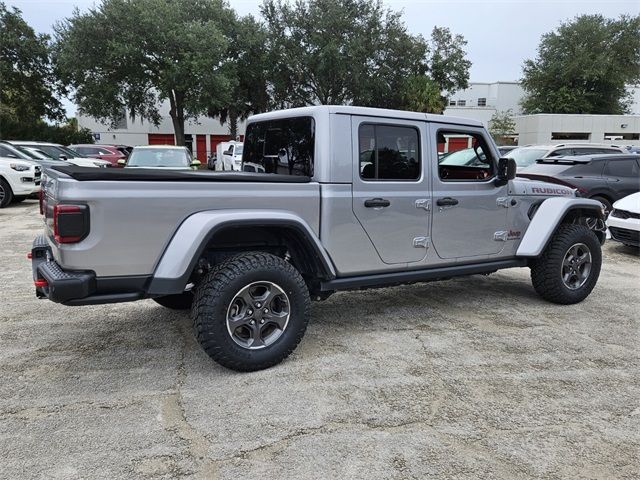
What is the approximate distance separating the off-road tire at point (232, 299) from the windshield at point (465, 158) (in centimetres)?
179

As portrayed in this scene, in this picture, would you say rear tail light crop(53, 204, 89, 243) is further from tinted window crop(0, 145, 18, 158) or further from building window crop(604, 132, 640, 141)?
building window crop(604, 132, 640, 141)

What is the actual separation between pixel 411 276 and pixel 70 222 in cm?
261

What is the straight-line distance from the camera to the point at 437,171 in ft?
14.3

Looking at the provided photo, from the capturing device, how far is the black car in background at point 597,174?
9773 mm

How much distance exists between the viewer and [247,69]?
33500 millimetres

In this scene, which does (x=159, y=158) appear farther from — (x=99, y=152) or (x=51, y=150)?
(x=99, y=152)

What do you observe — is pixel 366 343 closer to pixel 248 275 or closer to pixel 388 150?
pixel 248 275

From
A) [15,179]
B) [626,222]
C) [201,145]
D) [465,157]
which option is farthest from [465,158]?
[201,145]

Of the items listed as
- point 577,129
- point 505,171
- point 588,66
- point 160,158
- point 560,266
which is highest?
point 588,66

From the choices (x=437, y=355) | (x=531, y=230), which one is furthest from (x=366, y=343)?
(x=531, y=230)

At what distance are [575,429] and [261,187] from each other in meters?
2.45

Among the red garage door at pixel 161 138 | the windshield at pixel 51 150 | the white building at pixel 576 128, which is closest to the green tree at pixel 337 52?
the white building at pixel 576 128

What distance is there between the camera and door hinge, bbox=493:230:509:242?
4.76m

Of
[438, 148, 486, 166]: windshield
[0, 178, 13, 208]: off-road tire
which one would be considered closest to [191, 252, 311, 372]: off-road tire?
[438, 148, 486, 166]: windshield
